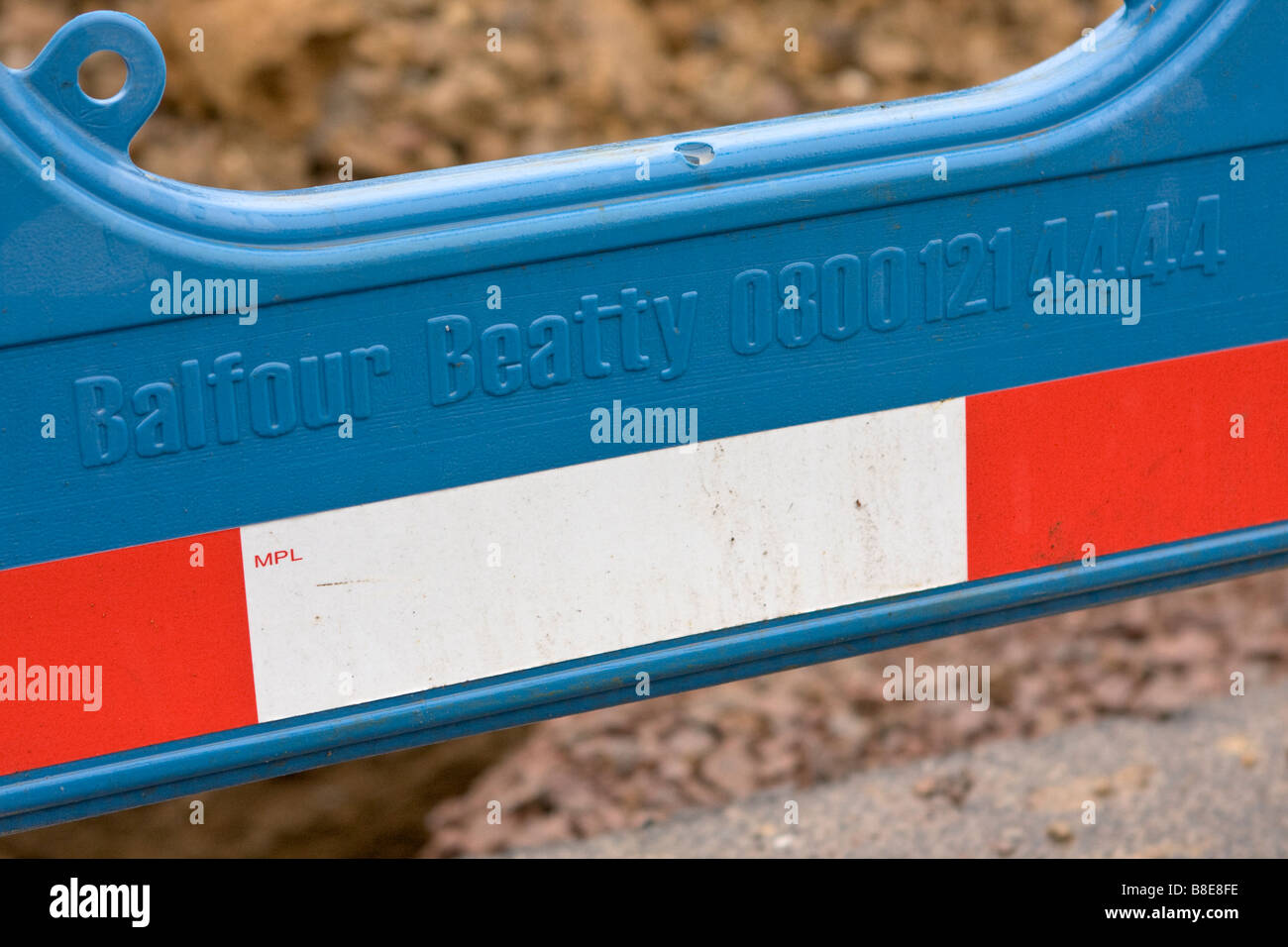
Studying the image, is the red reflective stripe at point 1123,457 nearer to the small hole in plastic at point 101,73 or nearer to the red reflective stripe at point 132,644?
the red reflective stripe at point 132,644

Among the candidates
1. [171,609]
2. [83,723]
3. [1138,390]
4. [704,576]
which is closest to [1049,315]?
[1138,390]

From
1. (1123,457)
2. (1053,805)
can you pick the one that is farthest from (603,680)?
(1053,805)

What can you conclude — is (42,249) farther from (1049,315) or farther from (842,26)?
(842,26)

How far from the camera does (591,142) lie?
2.93m

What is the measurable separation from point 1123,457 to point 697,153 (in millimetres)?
545

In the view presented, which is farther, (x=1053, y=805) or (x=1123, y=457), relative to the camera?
(x=1053, y=805)

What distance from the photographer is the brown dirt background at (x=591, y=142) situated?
258 centimetres

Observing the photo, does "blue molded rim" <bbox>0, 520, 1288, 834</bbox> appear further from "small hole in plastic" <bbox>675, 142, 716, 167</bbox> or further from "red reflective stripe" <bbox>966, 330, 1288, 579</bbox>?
"small hole in plastic" <bbox>675, 142, 716, 167</bbox>

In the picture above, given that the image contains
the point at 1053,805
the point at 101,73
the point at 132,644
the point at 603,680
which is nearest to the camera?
the point at 132,644

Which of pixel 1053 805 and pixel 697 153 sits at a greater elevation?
pixel 697 153

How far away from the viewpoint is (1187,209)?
147 centimetres

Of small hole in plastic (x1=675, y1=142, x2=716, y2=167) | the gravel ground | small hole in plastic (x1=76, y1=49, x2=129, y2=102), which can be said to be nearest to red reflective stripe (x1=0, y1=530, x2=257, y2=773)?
small hole in plastic (x1=675, y1=142, x2=716, y2=167)

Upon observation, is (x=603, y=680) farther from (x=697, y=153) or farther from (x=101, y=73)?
(x=101, y=73)

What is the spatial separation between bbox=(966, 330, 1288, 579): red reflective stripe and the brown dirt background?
1029mm
